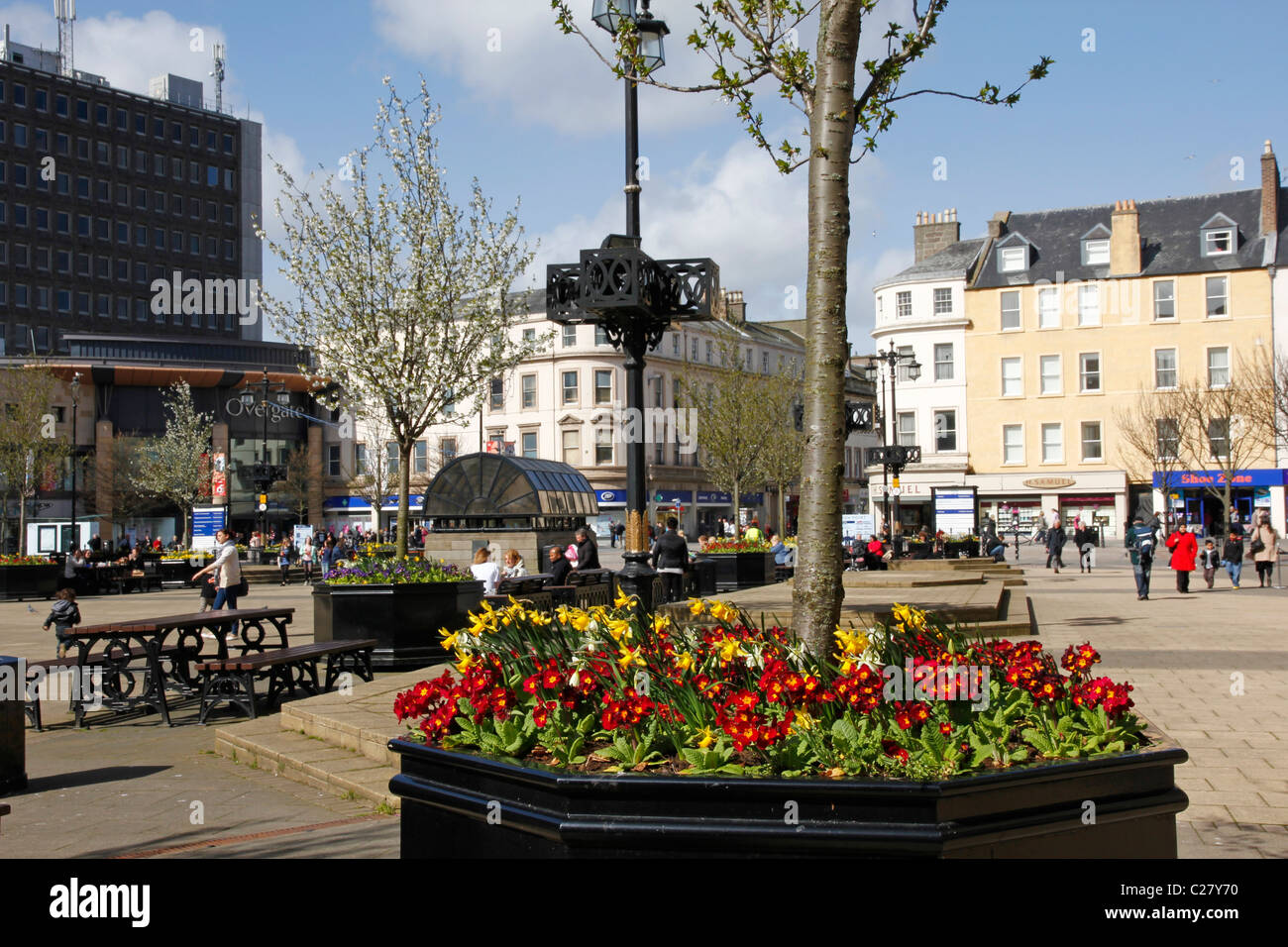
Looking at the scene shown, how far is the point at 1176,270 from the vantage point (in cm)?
5291

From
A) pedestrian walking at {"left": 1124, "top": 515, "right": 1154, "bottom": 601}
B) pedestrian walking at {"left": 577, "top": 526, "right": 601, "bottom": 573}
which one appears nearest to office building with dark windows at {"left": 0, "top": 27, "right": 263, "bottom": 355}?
pedestrian walking at {"left": 577, "top": 526, "right": 601, "bottom": 573}

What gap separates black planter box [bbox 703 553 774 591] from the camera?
23016 millimetres

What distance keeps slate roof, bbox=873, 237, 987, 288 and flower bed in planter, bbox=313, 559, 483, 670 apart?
48.8 m

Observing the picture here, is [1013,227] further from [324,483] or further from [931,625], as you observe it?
[931,625]

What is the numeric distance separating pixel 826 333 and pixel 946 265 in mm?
54748

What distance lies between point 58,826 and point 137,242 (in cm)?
9394

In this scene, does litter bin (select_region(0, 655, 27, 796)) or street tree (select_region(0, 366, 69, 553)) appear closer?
litter bin (select_region(0, 655, 27, 796))

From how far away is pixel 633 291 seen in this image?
30.4 ft

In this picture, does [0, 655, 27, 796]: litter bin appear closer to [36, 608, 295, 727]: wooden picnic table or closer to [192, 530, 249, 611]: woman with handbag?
[36, 608, 295, 727]: wooden picnic table

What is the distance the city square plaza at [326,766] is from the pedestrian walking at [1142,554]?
263 inches

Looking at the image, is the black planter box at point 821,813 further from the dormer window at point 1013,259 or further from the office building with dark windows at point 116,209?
the office building with dark windows at point 116,209

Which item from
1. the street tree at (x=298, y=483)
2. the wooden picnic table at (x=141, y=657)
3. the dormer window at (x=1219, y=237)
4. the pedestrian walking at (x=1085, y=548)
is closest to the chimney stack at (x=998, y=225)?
the dormer window at (x=1219, y=237)

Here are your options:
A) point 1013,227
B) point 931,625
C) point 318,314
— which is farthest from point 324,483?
point 931,625

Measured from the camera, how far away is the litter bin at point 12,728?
6.81 m
